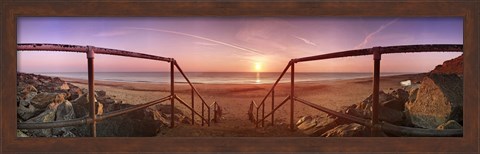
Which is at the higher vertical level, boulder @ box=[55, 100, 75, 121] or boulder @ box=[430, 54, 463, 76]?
boulder @ box=[430, 54, 463, 76]

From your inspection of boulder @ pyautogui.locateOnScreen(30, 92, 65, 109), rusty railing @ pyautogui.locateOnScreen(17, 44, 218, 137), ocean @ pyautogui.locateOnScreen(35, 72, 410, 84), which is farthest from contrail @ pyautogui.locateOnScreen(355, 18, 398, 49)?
boulder @ pyautogui.locateOnScreen(30, 92, 65, 109)

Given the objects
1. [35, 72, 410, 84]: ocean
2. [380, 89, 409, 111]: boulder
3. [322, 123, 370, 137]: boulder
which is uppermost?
[35, 72, 410, 84]: ocean

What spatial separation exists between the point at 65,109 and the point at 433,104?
2.02 meters

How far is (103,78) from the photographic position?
2.53 metres

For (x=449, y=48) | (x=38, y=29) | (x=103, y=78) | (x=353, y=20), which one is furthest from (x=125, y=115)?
(x=449, y=48)

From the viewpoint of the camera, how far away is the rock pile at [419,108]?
2.48m

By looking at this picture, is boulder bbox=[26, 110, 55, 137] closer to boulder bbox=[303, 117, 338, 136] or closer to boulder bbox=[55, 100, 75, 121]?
boulder bbox=[55, 100, 75, 121]

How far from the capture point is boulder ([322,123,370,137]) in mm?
2510

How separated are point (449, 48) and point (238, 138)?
48.4 inches

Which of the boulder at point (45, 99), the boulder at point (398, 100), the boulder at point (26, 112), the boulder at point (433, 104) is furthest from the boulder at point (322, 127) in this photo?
the boulder at point (26, 112)

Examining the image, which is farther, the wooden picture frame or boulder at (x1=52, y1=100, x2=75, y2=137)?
boulder at (x1=52, y1=100, x2=75, y2=137)

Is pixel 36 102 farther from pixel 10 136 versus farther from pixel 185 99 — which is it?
pixel 185 99

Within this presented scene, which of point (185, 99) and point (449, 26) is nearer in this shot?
point (449, 26)

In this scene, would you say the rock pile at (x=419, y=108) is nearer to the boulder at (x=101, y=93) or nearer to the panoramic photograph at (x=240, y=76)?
the panoramic photograph at (x=240, y=76)
